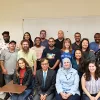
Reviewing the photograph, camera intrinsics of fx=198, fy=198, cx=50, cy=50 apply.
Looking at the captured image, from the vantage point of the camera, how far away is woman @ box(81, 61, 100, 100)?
3.53 metres

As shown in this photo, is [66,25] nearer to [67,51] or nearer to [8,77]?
[67,51]

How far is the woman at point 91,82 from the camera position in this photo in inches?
139

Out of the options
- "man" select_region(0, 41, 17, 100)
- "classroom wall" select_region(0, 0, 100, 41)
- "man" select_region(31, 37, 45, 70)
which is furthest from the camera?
"classroom wall" select_region(0, 0, 100, 41)

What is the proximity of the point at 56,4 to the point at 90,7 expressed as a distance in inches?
37.5

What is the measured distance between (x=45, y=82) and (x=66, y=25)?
2.33 metres

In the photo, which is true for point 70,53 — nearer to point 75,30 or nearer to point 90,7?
point 75,30

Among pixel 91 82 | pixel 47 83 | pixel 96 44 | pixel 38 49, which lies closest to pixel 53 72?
pixel 47 83

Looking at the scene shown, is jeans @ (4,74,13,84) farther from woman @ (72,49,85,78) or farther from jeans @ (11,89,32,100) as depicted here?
woman @ (72,49,85,78)

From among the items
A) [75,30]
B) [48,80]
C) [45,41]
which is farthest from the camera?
[75,30]

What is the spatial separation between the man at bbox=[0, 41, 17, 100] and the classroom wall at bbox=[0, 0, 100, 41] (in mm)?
1575

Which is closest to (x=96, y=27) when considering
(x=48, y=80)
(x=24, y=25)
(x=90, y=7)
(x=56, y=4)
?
(x=90, y=7)

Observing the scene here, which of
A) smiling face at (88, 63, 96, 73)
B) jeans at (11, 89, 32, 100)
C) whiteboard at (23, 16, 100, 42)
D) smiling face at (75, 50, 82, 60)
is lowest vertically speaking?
jeans at (11, 89, 32, 100)

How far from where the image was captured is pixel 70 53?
419cm

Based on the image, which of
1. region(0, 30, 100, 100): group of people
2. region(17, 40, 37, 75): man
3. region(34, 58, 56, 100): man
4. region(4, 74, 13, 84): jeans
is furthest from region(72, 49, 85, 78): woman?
region(4, 74, 13, 84): jeans
